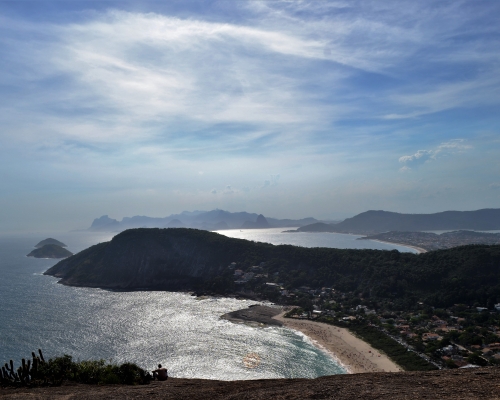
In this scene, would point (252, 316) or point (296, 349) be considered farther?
point (252, 316)

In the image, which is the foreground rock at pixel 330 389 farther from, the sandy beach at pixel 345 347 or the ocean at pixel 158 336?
the sandy beach at pixel 345 347

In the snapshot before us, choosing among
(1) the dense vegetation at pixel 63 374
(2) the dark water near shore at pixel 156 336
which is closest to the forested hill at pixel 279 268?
(2) the dark water near shore at pixel 156 336

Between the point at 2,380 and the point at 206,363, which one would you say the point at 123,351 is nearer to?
the point at 206,363

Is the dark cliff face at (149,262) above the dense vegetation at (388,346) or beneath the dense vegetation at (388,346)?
above

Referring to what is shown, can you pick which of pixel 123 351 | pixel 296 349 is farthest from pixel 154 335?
pixel 296 349

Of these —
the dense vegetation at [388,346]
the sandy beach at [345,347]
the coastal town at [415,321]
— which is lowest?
the sandy beach at [345,347]

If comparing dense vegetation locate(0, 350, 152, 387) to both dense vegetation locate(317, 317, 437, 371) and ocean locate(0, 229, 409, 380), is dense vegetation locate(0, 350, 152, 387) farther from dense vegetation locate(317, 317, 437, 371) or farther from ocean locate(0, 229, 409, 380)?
dense vegetation locate(317, 317, 437, 371)

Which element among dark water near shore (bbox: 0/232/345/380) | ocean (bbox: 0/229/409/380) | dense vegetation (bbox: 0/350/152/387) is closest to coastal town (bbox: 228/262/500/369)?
ocean (bbox: 0/229/409/380)
